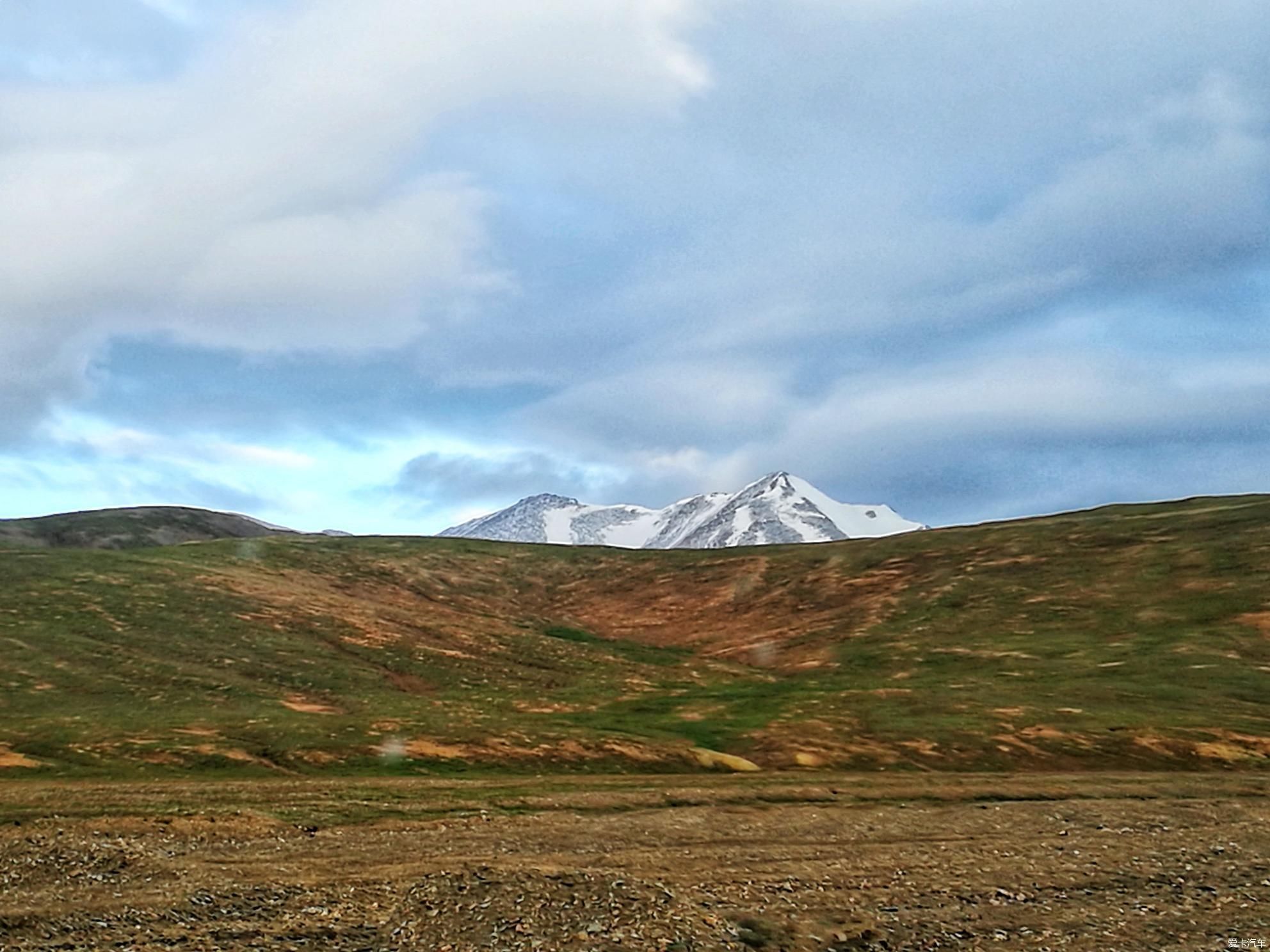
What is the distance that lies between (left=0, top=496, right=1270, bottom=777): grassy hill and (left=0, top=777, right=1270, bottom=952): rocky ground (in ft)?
46.5

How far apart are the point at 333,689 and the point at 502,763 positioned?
28.3 metres

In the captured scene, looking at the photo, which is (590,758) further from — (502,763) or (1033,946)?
(1033,946)

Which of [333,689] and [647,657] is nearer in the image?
[333,689]

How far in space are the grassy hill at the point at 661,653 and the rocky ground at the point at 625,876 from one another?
14.2 meters

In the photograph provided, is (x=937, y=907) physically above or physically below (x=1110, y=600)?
below

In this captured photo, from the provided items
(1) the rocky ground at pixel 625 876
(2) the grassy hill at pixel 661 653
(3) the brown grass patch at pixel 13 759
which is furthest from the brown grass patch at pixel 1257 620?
(3) the brown grass patch at pixel 13 759

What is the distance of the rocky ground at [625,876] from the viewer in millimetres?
24078

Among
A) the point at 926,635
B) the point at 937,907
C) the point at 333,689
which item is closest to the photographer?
the point at 937,907

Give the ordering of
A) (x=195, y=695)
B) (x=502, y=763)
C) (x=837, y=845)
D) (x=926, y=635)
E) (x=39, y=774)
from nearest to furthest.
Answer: (x=837, y=845) → (x=39, y=774) → (x=502, y=763) → (x=195, y=695) → (x=926, y=635)

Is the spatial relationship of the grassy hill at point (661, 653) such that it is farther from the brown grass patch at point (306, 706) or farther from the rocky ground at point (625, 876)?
the rocky ground at point (625, 876)

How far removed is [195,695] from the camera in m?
69.5

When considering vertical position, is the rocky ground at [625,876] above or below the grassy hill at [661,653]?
below

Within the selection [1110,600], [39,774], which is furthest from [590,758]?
[1110,600]

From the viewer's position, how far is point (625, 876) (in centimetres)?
2830
